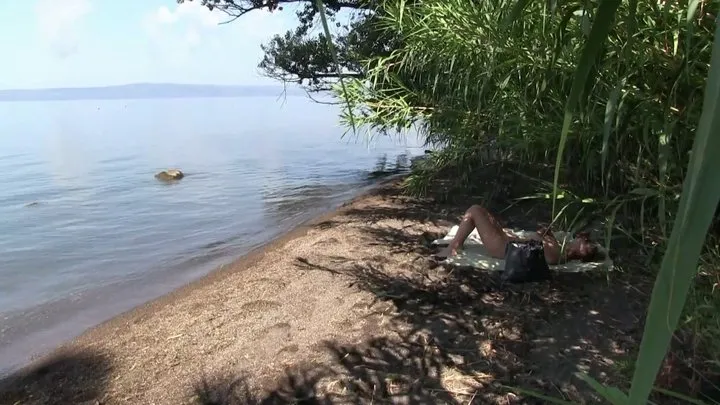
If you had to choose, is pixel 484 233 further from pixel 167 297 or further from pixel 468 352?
pixel 167 297

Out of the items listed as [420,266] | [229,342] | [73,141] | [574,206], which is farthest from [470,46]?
[73,141]

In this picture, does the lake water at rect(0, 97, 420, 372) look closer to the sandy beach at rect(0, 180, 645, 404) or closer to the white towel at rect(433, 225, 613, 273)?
the sandy beach at rect(0, 180, 645, 404)

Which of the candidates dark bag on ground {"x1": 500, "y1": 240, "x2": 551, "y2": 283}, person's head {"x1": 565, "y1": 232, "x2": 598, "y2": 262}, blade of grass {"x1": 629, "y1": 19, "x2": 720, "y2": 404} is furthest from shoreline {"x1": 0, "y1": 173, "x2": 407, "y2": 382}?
blade of grass {"x1": 629, "y1": 19, "x2": 720, "y2": 404}

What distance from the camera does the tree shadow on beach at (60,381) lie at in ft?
13.3

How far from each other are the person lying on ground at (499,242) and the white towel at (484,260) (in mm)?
64

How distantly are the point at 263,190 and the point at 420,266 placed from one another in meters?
10.1

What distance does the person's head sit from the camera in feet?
16.6

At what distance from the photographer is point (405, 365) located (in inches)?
142

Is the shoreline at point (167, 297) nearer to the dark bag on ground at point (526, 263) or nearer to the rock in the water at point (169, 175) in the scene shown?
the dark bag on ground at point (526, 263)

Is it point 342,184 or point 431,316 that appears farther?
point 342,184

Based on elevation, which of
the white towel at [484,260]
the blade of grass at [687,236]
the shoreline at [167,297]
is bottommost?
the shoreline at [167,297]

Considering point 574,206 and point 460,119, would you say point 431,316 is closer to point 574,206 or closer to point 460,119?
point 574,206

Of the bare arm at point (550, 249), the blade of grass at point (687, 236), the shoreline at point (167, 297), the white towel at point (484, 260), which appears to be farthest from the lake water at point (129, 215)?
the blade of grass at point (687, 236)

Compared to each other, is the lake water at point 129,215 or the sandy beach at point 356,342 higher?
the sandy beach at point 356,342
